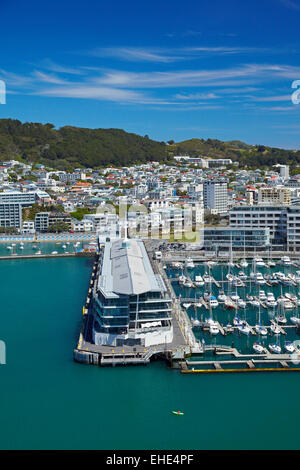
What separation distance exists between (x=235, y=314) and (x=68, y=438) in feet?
14.9

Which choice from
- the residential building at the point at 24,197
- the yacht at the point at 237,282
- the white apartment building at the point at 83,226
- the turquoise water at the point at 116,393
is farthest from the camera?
the residential building at the point at 24,197

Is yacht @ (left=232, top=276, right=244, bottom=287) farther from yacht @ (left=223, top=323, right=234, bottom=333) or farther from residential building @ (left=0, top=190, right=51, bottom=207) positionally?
residential building @ (left=0, top=190, right=51, bottom=207)

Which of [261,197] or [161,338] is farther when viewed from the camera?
[261,197]

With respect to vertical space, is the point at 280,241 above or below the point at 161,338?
above

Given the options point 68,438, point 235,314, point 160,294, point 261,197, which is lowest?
point 68,438

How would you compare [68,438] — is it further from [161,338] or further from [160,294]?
[160,294]

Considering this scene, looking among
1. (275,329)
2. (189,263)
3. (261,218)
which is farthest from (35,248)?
(275,329)

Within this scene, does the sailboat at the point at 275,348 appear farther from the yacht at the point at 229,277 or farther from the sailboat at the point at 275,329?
the yacht at the point at 229,277

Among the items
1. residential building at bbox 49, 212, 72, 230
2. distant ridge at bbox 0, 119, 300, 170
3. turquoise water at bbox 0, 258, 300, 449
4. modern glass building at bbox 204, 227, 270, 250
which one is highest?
distant ridge at bbox 0, 119, 300, 170

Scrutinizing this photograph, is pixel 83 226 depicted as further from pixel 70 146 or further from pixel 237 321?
pixel 70 146

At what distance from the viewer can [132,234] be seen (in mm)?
17719

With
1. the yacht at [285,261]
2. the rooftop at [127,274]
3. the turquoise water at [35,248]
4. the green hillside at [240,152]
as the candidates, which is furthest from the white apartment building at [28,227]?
the green hillside at [240,152]

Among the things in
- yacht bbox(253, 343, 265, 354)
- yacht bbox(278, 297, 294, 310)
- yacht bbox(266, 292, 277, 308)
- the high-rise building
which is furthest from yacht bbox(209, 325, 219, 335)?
the high-rise building

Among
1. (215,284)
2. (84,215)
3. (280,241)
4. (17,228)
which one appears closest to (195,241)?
(280,241)
